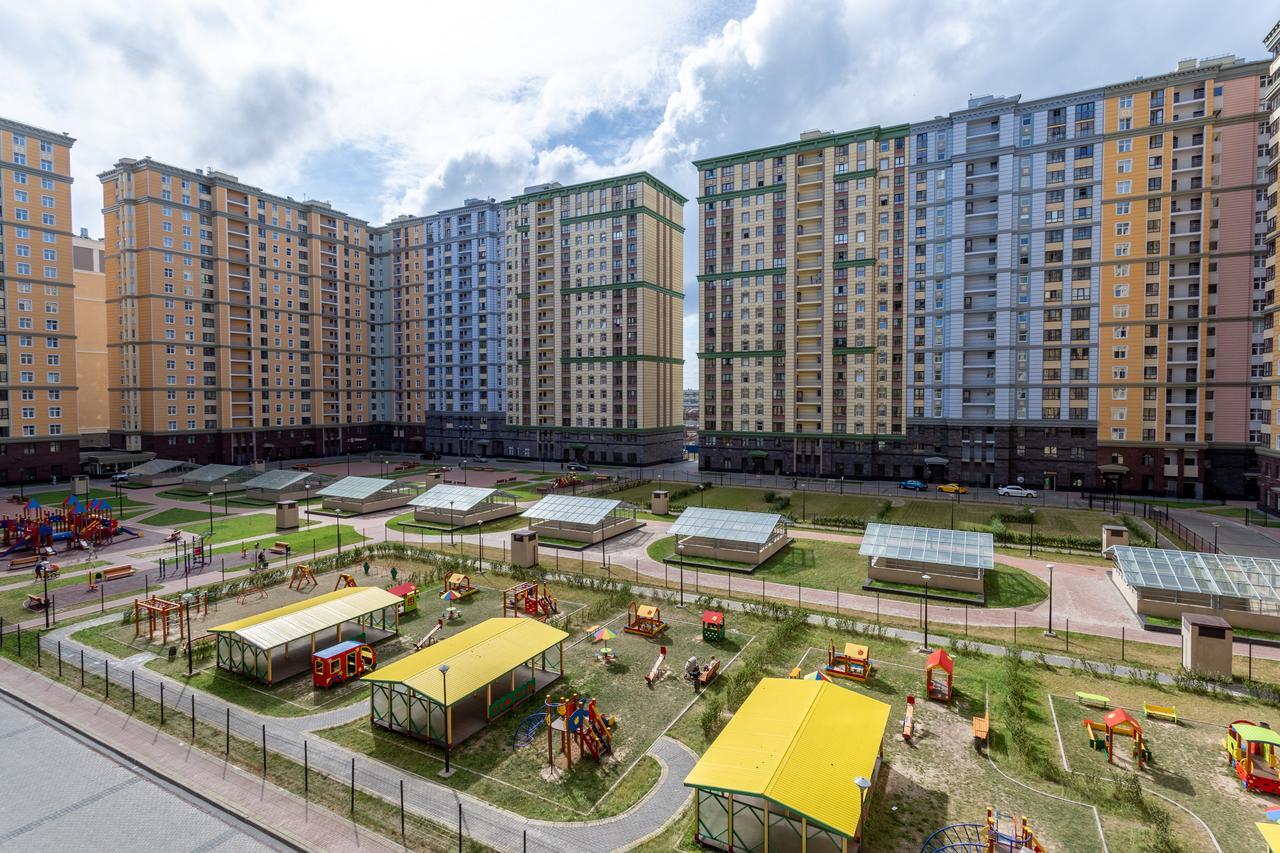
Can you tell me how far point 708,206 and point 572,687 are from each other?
295 feet

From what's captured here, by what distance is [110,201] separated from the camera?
10344 cm

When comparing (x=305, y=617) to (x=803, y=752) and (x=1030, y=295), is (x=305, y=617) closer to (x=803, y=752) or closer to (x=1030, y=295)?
(x=803, y=752)

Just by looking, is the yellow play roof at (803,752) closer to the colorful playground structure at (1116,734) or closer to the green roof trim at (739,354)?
the colorful playground structure at (1116,734)

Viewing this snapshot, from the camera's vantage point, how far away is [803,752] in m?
17.4

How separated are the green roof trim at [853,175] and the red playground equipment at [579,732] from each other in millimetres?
88610

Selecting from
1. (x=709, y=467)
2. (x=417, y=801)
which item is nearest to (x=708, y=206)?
(x=709, y=467)

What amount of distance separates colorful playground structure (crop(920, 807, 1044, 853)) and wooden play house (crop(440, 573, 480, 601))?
27.7 m

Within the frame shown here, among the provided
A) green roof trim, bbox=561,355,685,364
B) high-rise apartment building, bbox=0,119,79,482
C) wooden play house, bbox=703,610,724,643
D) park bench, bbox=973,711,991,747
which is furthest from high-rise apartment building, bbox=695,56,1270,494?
high-rise apartment building, bbox=0,119,79,482

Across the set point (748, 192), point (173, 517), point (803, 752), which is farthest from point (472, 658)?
point (748, 192)

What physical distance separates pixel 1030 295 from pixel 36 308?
130 metres

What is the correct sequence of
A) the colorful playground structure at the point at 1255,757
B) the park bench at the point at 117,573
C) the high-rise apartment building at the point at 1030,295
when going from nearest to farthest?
1. the colorful playground structure at the point at 1255,757
2. the park bench at the point at 117,573
3. the high-rise apartment building at the point at 1030,295

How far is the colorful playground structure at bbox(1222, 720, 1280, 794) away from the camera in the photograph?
19219mm

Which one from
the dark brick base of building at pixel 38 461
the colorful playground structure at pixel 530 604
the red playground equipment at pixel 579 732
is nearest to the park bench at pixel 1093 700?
the red playground equipment at pixel 579 732

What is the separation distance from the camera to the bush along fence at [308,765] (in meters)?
17.6
